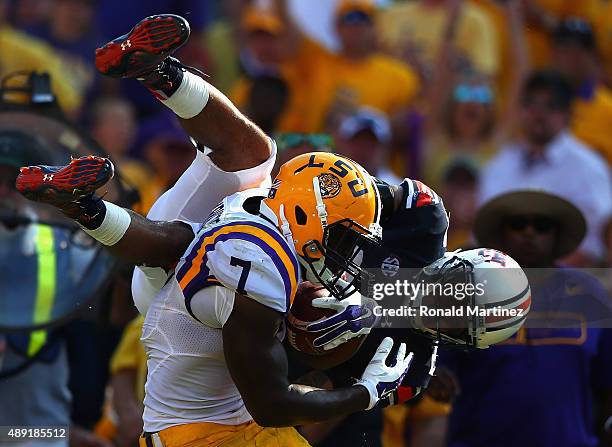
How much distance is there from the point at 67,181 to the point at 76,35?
5.39 meters

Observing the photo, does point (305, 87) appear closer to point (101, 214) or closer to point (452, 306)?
point (452, 306)

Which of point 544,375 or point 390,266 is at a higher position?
point 390,266

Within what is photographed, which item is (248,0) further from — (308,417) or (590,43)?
(308,417)

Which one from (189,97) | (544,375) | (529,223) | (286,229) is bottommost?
(544,375)

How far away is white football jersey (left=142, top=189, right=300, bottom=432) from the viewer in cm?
437

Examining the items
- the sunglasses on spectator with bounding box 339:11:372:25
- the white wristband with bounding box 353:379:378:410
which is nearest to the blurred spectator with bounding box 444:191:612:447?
the white wristband with bounding box 353:379:378:410

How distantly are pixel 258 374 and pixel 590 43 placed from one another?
17.9ft

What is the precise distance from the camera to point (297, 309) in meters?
4.66

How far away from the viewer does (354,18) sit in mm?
8906

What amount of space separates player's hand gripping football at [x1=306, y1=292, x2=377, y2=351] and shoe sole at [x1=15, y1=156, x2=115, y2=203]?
860 millimetres

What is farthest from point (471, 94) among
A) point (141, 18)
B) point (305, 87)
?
point (141, 18)

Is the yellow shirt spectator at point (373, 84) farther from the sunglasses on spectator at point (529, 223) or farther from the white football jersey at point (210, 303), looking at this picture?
the white football jersey at point (210, 303)

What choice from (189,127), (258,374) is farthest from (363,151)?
(258,374)

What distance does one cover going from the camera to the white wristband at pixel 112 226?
4508mm
